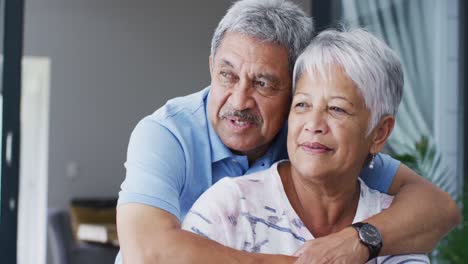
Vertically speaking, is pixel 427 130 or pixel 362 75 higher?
pixel 362 75

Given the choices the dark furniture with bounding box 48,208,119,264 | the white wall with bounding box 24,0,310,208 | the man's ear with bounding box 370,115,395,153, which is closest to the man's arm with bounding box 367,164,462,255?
the man's ear with bounding box 370,115,395,153

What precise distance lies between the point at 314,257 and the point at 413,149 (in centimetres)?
233

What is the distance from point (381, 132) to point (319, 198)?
20 cm

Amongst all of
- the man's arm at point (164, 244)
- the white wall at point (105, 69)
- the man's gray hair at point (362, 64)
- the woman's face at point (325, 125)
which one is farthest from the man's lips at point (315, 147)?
the white wall at point (105, 69)

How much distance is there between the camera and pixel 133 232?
1.77m

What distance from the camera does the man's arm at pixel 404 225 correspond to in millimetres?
1769

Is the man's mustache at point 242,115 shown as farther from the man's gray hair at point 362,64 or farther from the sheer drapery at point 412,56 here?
the sheer drapery at point 412,56

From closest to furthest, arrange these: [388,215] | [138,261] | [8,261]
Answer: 1. [138,261]
2. [388,215]
3. [8,261]

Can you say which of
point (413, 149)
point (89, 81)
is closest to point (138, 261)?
point (413, 149)

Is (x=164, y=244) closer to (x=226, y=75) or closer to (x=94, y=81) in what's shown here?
(x=226, y=75)

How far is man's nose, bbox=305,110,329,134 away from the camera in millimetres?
1821

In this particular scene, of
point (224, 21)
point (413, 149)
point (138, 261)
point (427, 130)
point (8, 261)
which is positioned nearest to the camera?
point (138, 261)

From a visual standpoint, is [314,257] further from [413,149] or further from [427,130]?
[427,130]

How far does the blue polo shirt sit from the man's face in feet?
0.16
